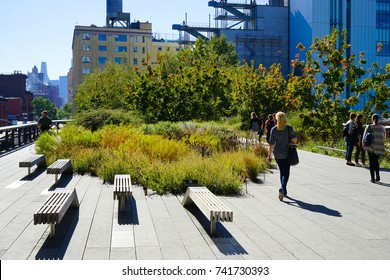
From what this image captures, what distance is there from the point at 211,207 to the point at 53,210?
7.10 feet

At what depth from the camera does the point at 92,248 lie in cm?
634

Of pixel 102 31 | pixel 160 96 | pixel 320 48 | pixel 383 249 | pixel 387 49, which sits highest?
pixel 102 31

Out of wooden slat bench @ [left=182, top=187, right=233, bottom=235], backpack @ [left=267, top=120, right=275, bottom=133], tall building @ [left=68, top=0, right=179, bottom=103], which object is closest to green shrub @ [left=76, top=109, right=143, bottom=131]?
backpack @ [left=267, top=120, right=275, bottom=133]

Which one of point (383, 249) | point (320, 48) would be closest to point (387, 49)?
point (320, 48)

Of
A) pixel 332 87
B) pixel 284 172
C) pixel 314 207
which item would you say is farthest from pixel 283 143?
pixel 332 87

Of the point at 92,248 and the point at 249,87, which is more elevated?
the point at 249,87

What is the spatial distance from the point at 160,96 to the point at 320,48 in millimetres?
8268

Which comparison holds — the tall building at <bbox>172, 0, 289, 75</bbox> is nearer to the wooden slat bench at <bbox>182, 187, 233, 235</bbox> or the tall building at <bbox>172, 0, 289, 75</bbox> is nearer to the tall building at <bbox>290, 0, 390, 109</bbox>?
the tall building at <bbox>290, 0, 390, 109</bbox>

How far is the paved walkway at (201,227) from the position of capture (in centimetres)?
622

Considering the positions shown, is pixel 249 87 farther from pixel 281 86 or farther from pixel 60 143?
pixel 60 143

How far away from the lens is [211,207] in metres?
7.01

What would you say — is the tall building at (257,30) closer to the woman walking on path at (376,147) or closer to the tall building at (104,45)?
the tall building at (104,45)

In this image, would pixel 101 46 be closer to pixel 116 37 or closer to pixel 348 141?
pixel 116 37

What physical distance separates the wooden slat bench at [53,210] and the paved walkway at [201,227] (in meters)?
0.34
